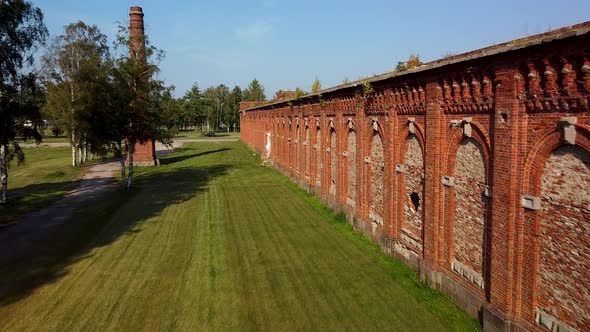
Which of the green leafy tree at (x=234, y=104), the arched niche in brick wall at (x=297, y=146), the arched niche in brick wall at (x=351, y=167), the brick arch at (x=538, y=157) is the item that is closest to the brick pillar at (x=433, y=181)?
the brick arch at (x=538, y=157)

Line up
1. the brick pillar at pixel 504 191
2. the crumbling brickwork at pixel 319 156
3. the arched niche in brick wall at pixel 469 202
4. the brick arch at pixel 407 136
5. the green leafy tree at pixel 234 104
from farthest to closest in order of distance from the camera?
the green leafy tree at pixel 234 104, the crumbling brickwork at pixel 319 156, the brick arch at pixel 407 136, the arched niche in brick wall at pixel 469 202, the brick pillar at pixel 504 191

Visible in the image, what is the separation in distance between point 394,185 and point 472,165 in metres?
3.76

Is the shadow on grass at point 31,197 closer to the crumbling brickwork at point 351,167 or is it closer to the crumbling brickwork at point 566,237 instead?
the crumbling brickwork at point 351,167

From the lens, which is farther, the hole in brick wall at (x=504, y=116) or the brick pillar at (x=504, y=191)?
the hole in brick wall at (x=504, y=116)

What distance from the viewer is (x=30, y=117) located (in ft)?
71.9

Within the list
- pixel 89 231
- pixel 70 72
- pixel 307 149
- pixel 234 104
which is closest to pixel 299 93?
pixel 307 149

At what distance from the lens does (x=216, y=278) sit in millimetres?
11633

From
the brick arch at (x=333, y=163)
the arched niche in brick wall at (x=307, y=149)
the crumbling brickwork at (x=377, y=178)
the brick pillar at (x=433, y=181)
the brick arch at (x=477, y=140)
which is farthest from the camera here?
the arched niche in brick wall at (x=307, y=149)

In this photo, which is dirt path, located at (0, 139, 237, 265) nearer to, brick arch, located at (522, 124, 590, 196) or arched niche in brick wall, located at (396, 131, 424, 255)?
arched niche in brick wall, located at (396, 131, 424, 255)

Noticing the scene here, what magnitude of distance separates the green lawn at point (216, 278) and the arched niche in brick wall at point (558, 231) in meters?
1.80

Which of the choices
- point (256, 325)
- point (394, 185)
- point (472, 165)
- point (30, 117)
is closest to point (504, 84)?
point (472, 165)

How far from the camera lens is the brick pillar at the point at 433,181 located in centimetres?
1012

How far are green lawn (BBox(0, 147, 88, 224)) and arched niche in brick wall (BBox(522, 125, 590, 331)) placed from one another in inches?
790

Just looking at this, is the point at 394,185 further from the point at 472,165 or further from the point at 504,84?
the point at 504,84
